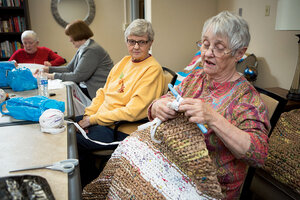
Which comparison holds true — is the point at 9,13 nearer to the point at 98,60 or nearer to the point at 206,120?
the point at 98,60

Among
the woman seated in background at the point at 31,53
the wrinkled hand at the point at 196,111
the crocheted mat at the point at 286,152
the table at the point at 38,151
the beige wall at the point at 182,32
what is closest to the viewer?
the table at the point at 38,151

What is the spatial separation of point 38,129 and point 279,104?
1082 millimetres

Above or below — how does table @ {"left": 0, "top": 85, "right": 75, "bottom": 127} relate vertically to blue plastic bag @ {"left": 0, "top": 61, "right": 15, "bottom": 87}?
below

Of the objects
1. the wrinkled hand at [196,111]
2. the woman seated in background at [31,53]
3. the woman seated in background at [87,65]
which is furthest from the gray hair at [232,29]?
the woman seated in background at [31,53]

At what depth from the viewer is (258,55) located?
2568 mm

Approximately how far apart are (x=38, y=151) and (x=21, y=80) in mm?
1099

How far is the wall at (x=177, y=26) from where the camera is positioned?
340 centimetres

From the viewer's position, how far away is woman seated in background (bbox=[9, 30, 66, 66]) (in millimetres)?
3209

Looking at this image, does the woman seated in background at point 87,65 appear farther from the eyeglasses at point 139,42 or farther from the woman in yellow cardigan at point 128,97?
the eyeglasses at point 139,42

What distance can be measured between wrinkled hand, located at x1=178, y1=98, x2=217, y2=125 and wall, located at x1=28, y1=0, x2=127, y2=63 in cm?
441

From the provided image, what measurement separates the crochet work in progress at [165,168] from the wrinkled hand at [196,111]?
0.11 ft

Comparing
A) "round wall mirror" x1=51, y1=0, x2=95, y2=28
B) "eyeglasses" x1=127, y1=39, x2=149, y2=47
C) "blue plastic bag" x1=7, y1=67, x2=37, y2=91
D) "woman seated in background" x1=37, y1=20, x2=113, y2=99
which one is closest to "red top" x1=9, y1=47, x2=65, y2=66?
"woman seated in background" x1=37, y1=20, x2=113, y2=99

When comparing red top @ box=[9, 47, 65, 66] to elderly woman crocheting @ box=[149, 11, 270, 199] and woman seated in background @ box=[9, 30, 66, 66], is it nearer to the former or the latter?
woman seated in background @ box=[9, 30, 66, 66]

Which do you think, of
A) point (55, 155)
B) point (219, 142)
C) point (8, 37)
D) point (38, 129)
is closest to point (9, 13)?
point (8, 37)
